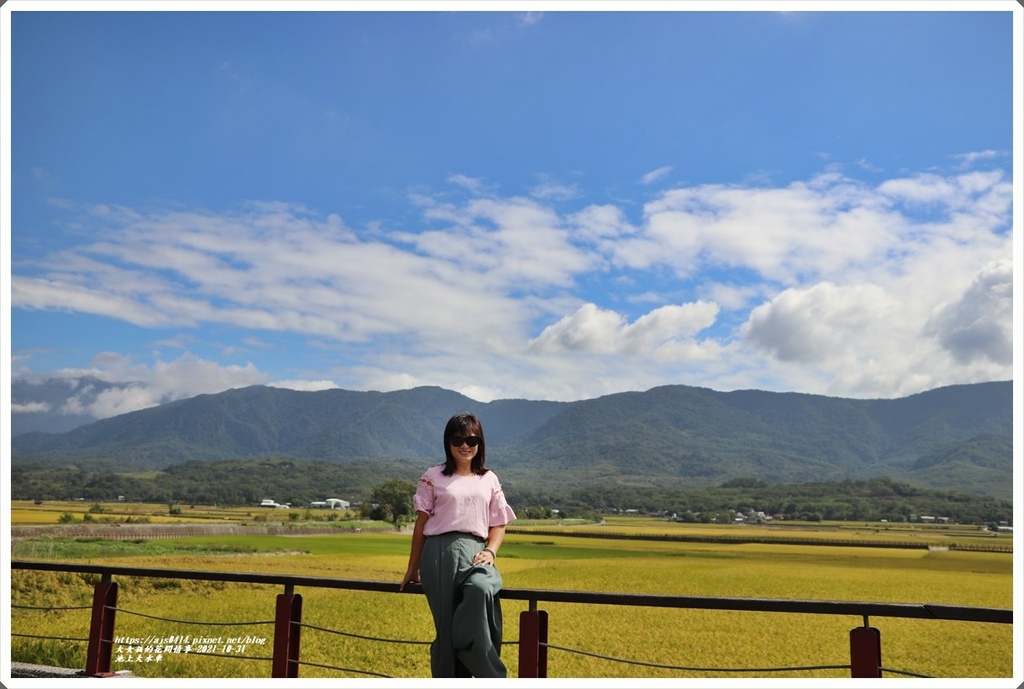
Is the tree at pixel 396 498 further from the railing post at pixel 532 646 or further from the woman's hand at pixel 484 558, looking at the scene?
the woman's hand at pixel 484 558

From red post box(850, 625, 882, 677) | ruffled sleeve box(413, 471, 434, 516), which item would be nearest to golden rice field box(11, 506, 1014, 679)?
red post box(850, 625, 882, 677)

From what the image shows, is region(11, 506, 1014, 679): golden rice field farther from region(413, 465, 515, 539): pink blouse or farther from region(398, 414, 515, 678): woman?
region(413, 465, 515, 539): pink blouse

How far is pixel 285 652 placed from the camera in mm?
3666

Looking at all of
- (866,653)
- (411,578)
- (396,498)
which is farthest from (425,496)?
(396,498)

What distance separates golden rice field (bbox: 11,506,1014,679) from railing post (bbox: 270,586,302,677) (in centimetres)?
22

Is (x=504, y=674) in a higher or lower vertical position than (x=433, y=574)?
lower

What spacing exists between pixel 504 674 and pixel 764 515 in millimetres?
79613

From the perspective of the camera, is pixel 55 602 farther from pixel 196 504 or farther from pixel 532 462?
pixel 532 462

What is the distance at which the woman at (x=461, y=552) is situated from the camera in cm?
296

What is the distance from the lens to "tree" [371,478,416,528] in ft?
184

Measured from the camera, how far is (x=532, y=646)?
10.6ft

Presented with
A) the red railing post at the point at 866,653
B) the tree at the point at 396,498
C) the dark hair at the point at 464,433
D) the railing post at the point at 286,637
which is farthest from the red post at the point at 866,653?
the tree at the point at 396,498

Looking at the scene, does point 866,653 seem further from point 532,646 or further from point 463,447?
point 463,447

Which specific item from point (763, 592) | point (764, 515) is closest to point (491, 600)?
point (763, 592)
